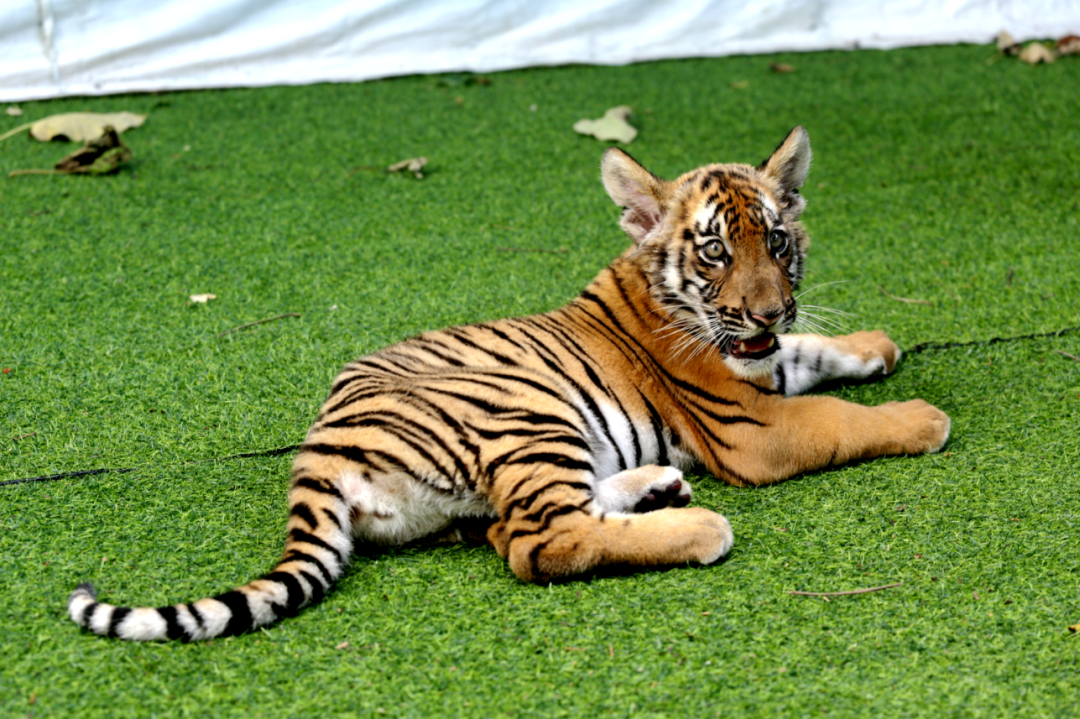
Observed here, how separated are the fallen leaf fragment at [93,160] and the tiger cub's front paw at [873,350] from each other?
416cm

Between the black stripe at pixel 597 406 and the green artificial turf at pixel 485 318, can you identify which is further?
the black stripe at pixel 597 406

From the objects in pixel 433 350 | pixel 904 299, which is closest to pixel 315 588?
pixel 433 350

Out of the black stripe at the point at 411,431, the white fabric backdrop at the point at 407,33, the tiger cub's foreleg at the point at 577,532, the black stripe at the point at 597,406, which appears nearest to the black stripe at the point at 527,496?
the tiger cub's foreleg at the point at 577,532

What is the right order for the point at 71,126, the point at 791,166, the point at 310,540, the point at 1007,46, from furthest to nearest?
the point at 1007,46
the point at 71,126
the point at 791,166
the point at 310,540

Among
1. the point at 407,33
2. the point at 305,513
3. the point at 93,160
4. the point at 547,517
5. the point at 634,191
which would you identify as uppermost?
the point at 407,33

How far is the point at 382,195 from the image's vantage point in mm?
5758

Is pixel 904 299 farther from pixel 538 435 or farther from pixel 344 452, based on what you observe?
pixel 344 452

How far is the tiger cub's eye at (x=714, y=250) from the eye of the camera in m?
3.28

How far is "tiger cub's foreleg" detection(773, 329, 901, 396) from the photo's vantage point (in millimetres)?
3848

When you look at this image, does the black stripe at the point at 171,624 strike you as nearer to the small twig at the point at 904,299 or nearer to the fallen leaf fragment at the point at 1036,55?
the small twig at the point at 904,299

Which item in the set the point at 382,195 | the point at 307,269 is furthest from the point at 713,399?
the point at 382,195

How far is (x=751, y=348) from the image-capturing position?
11.1 ft

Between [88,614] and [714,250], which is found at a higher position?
[714,250]

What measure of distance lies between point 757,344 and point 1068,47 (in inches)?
248
